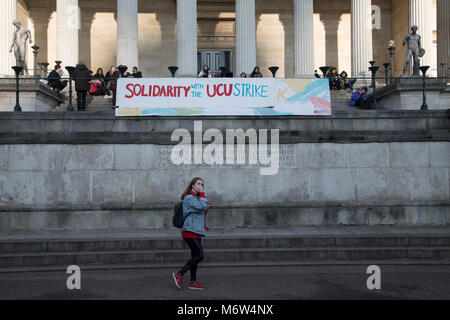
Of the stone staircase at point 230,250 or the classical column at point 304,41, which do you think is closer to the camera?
the stone staircase at point 230,250

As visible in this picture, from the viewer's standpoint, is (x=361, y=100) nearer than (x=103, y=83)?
Yes

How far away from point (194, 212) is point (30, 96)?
14.8m

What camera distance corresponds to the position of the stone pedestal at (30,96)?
65.3 ft

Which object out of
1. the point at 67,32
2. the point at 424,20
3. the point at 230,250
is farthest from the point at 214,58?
the point at 230,250

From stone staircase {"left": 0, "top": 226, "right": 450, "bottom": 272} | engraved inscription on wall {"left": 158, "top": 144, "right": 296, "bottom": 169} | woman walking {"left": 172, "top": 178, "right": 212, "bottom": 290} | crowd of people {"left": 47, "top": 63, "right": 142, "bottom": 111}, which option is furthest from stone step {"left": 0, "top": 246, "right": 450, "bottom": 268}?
crowd of people {"left": 47, "top": 63, "right": 142, "bottom": 111}

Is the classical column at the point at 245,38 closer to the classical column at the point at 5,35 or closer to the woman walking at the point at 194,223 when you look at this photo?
the classical column at the point at 5,35

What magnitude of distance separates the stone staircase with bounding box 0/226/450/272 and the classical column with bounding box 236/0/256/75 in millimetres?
18283

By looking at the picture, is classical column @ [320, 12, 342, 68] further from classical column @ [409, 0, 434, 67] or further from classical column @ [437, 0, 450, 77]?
classical column @ [437, 0, 450, 77]

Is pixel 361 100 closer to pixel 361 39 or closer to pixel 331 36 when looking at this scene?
pixel 361 39

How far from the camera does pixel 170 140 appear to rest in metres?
13.4

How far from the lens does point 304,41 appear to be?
95.9 feet

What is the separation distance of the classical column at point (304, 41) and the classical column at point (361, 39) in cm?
265

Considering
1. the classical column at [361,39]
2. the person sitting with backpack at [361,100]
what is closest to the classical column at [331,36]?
the classical column at [361,39]

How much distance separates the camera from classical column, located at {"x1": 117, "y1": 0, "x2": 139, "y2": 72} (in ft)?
91.0
